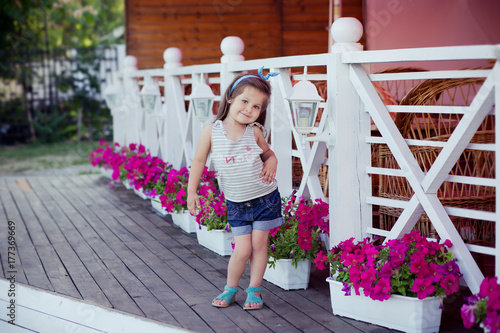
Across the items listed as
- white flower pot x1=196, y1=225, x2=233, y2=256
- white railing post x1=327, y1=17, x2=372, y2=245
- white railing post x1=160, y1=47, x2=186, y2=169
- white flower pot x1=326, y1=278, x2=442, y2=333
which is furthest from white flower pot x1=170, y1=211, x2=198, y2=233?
white flower pot x1=326, y1=278, x2=442, y2=333

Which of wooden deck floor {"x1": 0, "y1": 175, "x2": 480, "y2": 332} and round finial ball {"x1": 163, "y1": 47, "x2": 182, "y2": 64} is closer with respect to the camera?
wooden deck floor {"x1": 0, "y1": 175, "x2": 480, "y2": 332}

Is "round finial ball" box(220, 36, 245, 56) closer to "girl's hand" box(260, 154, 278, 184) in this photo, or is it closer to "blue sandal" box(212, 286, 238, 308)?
"girl's hand" box(260, 154, 278, 184)

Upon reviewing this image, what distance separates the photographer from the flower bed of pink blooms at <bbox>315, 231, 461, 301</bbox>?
100 inches

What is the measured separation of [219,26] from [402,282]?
678 cm

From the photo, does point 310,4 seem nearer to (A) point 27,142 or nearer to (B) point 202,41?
(B) point 202,41

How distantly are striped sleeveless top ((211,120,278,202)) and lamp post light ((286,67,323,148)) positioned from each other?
217 millimetres

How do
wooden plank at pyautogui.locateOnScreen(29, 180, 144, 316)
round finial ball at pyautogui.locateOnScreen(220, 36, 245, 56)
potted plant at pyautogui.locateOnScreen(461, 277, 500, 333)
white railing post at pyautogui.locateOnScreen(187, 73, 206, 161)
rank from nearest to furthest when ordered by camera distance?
1. potted plant at pyautogui.locateOnScreen(461, 277, 500, 333)
2. wooden plank at pyautogui.locateOnScreen(29, 180, 144, 316)
3. round finial ball at pyautogui.locateOnScreen(220, 36, 245, 56)
4. white railing post at pyautogui.locateOnScreen(187, 73, 206, 161)

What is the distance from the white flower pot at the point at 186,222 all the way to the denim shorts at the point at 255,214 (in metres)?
1.47

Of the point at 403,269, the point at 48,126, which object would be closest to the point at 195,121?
the point at 403,269

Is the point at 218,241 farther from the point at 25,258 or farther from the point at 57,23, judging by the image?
the point at 57,23

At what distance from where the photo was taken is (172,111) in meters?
5.65

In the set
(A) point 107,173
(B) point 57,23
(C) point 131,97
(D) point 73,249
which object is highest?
(B) point 57,23

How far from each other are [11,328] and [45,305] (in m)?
0.18

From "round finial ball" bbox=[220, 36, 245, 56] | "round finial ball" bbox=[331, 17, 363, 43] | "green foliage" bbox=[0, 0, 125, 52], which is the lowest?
"round finial ball" bbox=[331, 17, 363, 43]
